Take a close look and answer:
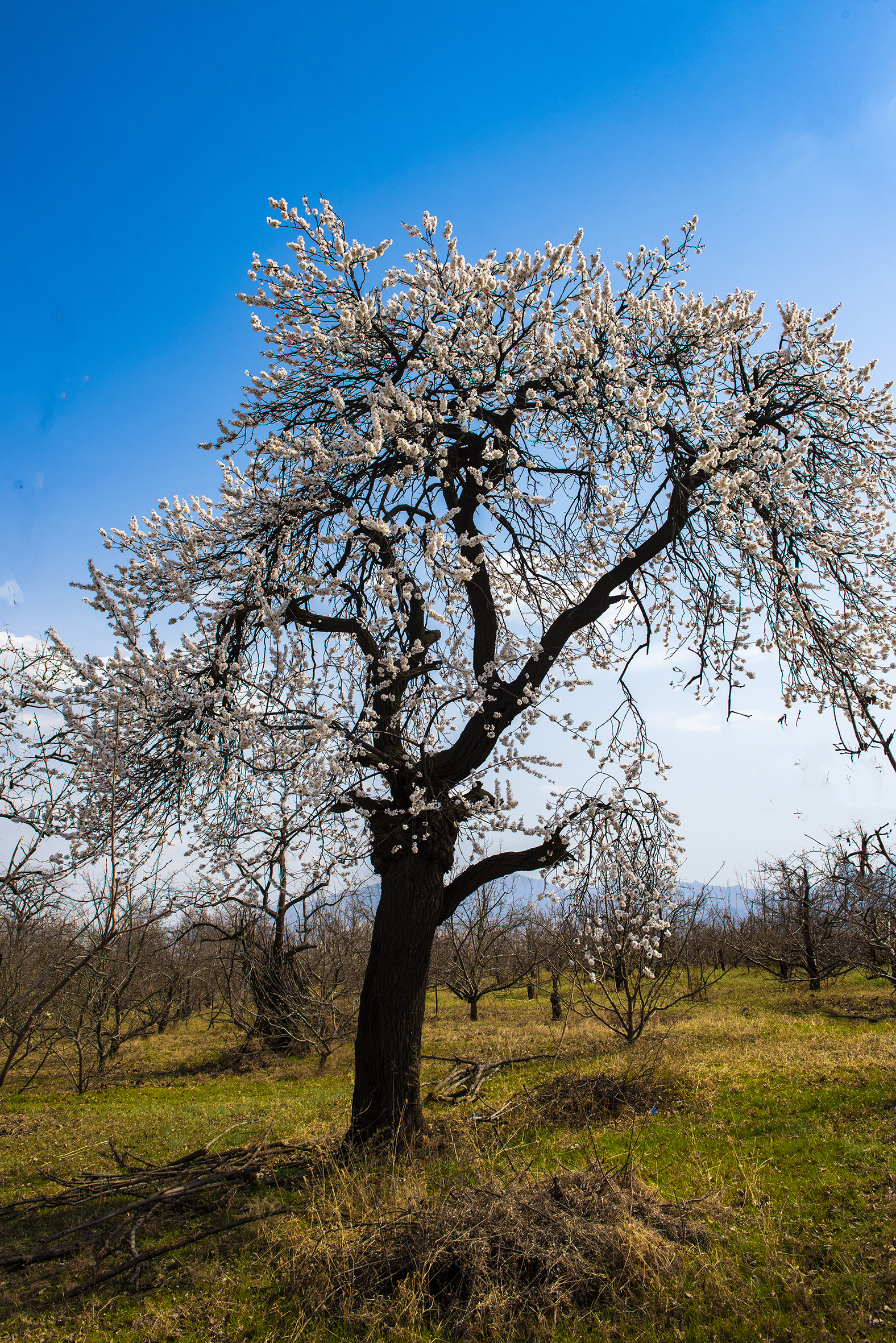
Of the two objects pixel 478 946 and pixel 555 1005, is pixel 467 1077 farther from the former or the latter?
pixel 478 946

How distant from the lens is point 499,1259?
393 cm

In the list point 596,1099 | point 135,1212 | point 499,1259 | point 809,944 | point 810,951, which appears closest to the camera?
point 499,1259

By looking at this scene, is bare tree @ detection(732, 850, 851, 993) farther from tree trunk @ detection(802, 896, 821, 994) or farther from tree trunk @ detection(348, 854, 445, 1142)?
tree trunk @ detection(348, 854, 445, 1142)

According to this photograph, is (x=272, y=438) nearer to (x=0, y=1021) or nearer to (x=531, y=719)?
(x=531, y=719)

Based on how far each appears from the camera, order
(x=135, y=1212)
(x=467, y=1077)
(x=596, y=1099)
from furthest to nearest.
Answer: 1. (x=467, y=1077)
2. (x=596, y=1099)
3. (x=135, y=1212)

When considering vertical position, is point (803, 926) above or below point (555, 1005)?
above

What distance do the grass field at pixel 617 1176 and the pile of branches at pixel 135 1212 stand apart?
4.8 inches

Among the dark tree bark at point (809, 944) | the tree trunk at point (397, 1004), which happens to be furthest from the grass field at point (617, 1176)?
the dark tree bark at point (809, 944)

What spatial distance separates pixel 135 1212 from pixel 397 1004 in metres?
2.52

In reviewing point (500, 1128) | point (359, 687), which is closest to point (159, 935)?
point (500, 1128)

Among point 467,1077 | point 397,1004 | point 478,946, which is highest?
point 397,1004

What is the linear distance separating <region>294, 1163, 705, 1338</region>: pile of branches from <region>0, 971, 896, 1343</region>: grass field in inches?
1.3

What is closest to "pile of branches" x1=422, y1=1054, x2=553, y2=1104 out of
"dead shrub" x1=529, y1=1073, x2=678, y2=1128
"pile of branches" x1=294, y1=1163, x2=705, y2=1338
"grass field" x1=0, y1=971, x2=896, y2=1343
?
"grass field" x1=0, y1=971, x2=896, y2=1343

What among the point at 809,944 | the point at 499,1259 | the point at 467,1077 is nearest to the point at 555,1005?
the point at 809,944
